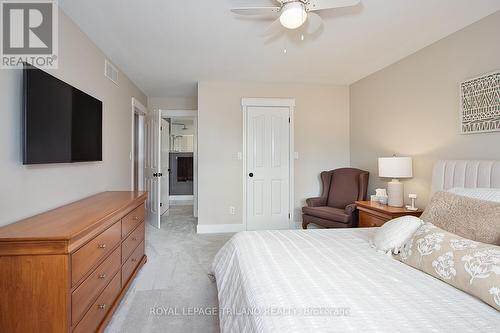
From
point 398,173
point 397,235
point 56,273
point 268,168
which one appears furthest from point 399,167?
point 56,273

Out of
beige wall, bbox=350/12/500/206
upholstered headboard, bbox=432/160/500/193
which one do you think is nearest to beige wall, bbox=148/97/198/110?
beige wall, bbox=350/12/500/206

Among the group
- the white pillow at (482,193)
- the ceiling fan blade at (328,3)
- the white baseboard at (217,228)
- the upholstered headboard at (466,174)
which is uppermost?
the ceiling fan blade at (328,3)

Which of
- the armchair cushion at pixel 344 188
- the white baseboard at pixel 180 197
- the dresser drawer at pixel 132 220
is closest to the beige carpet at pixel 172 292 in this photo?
the dresser drawer at pixel 132 220

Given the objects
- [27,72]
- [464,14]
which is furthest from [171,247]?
[464,14]

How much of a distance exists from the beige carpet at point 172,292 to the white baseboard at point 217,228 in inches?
13.7

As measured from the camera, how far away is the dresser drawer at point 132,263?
2.22 meters

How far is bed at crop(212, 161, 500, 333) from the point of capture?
940mm

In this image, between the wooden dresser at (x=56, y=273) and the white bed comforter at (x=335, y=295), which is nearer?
the white bed comforter at (x=335, y=295)

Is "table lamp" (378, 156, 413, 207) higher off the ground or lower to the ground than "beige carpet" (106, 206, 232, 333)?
higher

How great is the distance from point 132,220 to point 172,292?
77 centimetres

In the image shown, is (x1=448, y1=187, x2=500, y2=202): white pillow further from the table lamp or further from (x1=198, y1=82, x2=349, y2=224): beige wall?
(x1=198, y1=82, x2=349, y2=224): beige wall

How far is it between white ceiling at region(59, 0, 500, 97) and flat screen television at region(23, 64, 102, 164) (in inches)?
28.9

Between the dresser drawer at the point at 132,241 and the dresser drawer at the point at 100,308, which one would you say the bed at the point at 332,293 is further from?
the dresser drawer at the point at 132,241

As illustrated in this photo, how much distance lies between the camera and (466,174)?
7.29ft
